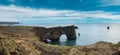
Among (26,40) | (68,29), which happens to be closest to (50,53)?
(26,40)

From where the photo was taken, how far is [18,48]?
43.5 ft

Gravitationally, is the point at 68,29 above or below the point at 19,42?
below

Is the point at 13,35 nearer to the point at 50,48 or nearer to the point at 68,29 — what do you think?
the point at 50,48

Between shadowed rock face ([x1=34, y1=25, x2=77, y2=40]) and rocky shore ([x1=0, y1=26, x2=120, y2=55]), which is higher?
rocky shore ([x1=0, y1=26, x2=120, y2=55])

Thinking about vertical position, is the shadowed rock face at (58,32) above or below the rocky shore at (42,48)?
below

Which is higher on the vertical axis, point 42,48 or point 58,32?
point 42,48

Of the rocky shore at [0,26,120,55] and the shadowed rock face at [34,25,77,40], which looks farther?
the shadowed rock face at [34,25,77,40]

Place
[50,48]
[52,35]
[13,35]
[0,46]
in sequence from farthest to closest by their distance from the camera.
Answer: [52,35], [13,35], [50,48], [0,46]

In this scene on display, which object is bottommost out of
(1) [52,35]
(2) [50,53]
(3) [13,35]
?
(1) [52,35]

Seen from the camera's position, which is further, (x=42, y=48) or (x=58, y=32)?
(x=58, y=32)

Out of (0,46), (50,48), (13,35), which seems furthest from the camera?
(13,35)

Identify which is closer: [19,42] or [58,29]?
[19,42]

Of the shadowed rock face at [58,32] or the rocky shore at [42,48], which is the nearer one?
the rocky shore at [42,48]

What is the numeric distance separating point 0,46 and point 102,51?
17.0ft
